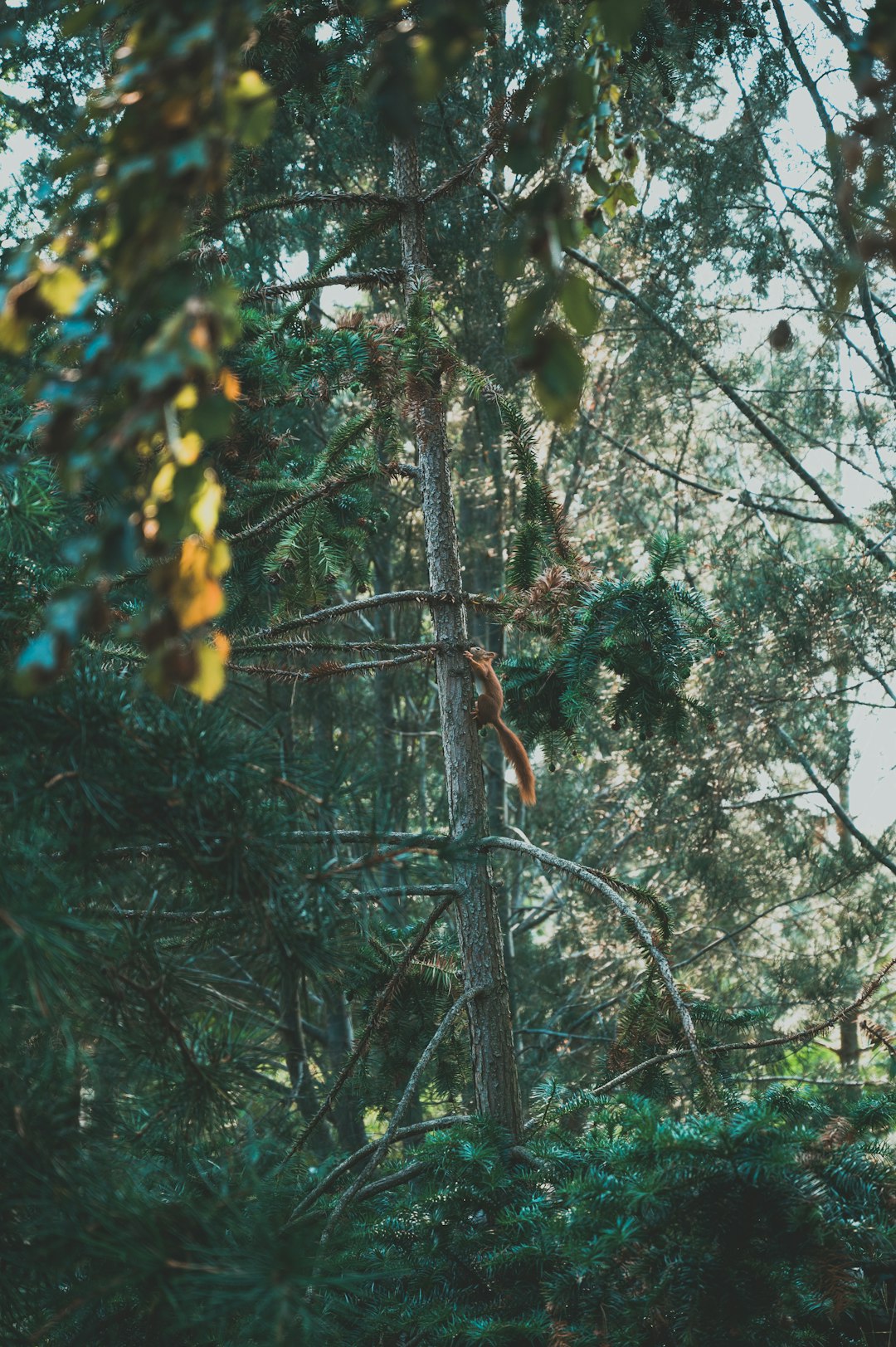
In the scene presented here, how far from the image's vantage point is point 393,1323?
6.14ft

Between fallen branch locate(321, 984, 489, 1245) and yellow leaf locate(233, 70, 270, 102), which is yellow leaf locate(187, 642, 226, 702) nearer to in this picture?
yellow leaf locate(233, 70, 270, 102)

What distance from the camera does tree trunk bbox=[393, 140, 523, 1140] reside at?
9.16 feet

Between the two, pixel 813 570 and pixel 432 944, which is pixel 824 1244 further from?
pixel 813 570

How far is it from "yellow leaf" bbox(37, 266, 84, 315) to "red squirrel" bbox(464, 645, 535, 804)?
1927 mm

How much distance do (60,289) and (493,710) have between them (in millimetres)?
1970

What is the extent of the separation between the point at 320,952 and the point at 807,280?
20.0 feet

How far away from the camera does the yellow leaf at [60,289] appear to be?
0.97 meters

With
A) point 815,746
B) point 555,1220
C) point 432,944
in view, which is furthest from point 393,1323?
point 815,746

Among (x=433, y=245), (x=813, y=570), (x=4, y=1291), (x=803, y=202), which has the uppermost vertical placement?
(x=433, y=245)

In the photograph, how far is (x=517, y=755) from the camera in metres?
2.91

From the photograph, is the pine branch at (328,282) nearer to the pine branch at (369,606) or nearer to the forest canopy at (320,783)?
→ the forest canopy at (320,783)

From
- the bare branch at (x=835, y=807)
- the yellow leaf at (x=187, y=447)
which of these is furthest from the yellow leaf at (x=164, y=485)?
the bare branch at (x=835, y=807)

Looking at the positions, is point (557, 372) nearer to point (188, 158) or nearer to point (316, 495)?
point (188, 158)

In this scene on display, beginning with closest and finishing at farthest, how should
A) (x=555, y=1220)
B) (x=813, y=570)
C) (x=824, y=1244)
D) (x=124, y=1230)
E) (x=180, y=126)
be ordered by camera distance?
(x=180, y=126) < (x=124, y=1230) < (x=824, y=1244) < (x=555, y=1220) < (x=813, y=570)
